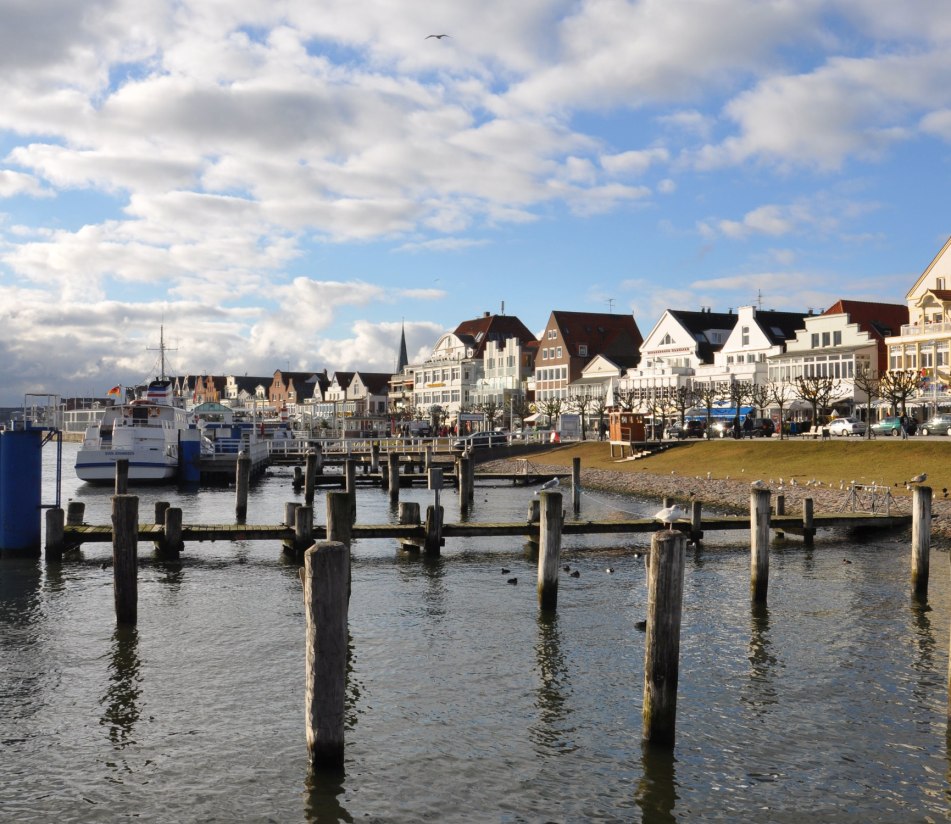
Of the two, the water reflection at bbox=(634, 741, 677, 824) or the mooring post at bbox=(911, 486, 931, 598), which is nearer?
the water reflection at bbox=(634, 741, 677, 824)

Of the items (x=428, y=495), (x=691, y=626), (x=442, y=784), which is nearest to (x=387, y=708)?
(x=442, y=784)

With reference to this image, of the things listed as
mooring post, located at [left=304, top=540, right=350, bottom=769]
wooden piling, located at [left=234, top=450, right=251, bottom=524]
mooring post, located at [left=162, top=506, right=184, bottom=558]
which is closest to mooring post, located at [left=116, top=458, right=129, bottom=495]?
wooden piling, located at [left=234, top=450, right=251, bottom=524]

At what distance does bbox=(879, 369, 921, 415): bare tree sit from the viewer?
63.8 m

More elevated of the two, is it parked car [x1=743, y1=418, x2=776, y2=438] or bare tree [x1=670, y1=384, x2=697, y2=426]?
bare tree [x1=670, y1=384, x2=697, y2=426]

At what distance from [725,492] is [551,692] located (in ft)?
110

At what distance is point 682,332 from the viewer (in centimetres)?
10506

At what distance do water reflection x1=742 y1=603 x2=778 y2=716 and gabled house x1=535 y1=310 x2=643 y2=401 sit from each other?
322ft

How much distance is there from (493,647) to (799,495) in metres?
27.1

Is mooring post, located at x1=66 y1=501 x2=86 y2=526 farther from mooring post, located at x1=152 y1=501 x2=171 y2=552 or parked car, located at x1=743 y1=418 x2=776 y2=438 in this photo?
parked car, located at x1=743 y1=418 x2=776 y2=438

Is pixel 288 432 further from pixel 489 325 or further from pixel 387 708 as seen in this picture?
pixel 387 708

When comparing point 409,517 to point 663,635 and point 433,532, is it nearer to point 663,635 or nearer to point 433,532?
point 433,532

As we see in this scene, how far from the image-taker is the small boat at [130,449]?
59875mm

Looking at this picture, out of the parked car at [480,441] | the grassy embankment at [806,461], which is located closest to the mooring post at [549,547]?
the grassy embankment at [806,461]

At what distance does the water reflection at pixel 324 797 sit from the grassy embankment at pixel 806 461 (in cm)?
3185
